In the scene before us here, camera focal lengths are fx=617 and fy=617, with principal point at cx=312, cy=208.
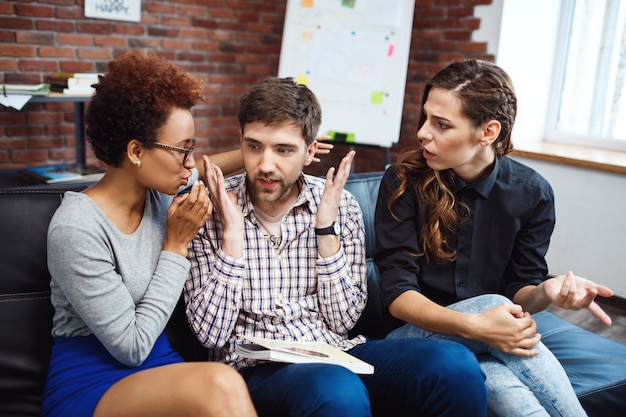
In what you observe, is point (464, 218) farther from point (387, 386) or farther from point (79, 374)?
point (79, 374)

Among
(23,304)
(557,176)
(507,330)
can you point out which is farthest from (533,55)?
(23,304)

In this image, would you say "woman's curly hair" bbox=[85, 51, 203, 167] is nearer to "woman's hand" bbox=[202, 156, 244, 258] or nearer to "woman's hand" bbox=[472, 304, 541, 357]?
"woman's hand" bbox=[202, 156, 244, 258]

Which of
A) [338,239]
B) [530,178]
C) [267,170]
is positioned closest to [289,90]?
[267,170]

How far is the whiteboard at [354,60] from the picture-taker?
3.58 m

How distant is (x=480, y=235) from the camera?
1749 mm

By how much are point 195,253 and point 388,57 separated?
2.38 metres

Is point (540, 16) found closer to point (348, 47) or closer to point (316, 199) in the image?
point (348, 47)

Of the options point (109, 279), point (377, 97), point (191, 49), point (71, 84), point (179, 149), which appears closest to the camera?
point (109, 279)

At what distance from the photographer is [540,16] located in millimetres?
3725

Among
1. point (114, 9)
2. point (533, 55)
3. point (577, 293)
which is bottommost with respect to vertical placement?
point (577, 293)

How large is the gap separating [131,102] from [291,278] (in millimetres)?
595

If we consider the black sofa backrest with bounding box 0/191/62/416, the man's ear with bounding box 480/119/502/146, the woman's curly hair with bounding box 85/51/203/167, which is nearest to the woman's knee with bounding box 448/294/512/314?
the man's ear with bounding box 480/119/502/146

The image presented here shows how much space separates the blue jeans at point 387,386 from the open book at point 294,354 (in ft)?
0.07

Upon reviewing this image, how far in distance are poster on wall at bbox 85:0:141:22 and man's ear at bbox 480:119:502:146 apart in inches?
110
